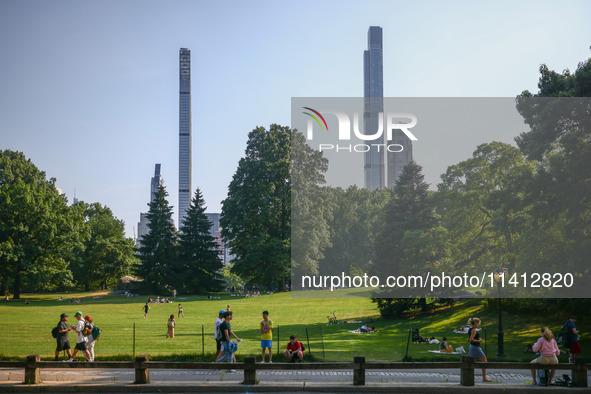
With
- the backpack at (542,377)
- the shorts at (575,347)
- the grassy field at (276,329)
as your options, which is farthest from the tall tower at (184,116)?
the backpack at (542,377)

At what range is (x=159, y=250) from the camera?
70.9m

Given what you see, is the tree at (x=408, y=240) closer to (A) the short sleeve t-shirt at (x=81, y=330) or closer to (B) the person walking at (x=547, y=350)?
(B) the person walking at (x=547, y=350)

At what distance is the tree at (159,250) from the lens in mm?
69125

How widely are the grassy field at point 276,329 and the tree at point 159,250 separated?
14836 millimetres

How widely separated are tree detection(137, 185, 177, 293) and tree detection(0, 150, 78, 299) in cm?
935

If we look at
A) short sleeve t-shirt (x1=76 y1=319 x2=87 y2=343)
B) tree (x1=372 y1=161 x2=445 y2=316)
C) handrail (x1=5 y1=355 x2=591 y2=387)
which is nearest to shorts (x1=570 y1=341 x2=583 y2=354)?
handrail (x1=5 y1=355 x2=591 y2=387)

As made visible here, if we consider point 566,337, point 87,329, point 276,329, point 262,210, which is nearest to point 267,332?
point 87,329

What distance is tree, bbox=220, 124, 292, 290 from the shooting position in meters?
65.8

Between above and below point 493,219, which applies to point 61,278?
below

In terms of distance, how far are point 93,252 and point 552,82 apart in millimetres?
68773

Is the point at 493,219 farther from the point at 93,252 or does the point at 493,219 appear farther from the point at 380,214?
the point at 93,252

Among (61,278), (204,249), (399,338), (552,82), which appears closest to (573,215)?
(552,82)

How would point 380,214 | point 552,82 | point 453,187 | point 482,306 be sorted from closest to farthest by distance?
point 552,82 → point 453,187 → point 482,306 → point 380,214

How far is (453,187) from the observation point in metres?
32.5
